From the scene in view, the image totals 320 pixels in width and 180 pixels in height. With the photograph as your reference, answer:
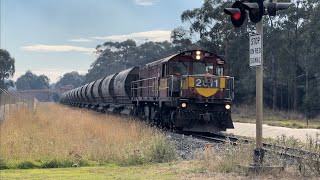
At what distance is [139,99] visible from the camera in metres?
27.0

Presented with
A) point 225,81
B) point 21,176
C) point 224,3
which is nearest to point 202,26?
point 224,3

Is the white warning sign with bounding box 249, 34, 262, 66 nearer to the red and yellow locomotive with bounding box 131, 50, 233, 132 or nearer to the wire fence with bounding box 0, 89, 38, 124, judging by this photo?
the red and yellow locomotive with bounding box 131, 50, 233, 132

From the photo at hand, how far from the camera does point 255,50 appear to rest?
941 cm

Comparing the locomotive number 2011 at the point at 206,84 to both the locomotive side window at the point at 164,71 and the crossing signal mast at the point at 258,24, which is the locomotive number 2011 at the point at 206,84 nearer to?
the locomotive side window at the point at 164,71

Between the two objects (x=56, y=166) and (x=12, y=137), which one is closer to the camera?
(x=56, y=166)

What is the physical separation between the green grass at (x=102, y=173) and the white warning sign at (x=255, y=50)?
274 centimetres

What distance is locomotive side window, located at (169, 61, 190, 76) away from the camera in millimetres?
21797

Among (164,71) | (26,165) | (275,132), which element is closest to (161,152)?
(26,165)

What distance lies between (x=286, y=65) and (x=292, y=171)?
49319 millimetres

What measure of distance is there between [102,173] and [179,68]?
12611 millimetres

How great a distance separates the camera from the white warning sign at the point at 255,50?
365 inches

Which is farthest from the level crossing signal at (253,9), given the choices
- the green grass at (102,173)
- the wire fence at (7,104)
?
the wire fence at (7,104)

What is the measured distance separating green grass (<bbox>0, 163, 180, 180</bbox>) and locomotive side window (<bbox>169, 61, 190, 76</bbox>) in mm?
11078

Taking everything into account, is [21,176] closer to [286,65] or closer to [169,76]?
[169,76]
